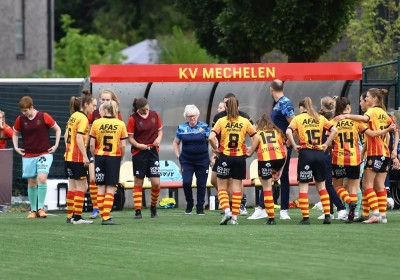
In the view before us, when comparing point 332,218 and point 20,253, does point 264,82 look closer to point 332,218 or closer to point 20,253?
point 332,218

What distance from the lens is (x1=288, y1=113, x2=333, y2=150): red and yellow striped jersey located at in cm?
1556

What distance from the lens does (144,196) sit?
22562 millimetres

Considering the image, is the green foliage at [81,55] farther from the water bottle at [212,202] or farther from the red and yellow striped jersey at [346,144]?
the red and yellow striped jersey at [346,144]

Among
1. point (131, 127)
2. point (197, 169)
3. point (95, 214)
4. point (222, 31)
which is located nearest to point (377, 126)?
point (131, 127)

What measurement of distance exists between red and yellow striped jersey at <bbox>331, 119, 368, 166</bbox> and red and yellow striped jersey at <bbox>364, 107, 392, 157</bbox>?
0.27 meters

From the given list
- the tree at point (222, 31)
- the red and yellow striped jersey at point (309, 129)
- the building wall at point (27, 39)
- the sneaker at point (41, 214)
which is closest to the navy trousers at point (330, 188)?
the red and yellow striped jersey at point (309, 129)

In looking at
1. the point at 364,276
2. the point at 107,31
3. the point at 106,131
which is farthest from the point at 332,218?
the point at 107,31

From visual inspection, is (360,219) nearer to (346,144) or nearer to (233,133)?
(346,144)

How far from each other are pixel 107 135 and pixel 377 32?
21.5 m

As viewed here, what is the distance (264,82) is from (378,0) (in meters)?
14.0

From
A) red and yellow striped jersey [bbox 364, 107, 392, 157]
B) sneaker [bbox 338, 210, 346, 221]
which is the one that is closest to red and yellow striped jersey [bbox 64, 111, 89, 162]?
sneaker [bbox 338, 210, 346, 221]

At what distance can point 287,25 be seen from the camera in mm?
30281

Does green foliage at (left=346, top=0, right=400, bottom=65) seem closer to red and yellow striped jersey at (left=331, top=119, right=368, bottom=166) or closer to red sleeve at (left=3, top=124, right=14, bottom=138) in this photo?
red sleeve at (left=3, top=124, right=14, bottom=138)

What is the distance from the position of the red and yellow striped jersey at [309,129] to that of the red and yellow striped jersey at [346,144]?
1.88 ft
